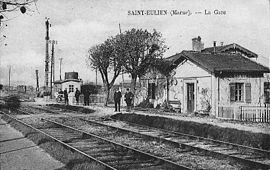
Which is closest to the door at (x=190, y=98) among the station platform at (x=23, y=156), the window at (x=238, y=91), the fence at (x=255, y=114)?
the window at (x=238, y=91)

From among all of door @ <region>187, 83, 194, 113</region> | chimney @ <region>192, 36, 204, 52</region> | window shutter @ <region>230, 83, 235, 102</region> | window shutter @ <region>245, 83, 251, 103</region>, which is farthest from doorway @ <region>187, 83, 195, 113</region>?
chimney @ <region>192, 36, 204, 52</region>

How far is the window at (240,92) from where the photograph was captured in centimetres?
2156

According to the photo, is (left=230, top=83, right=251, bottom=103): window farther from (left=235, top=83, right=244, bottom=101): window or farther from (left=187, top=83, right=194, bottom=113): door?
(left=187, top=83, right=194, bottom=113): door

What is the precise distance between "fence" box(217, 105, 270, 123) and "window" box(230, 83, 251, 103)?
348 cm

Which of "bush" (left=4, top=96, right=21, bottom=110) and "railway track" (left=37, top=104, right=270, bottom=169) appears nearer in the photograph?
"railway track" (left=37, top=104, right=270, bottom=169)

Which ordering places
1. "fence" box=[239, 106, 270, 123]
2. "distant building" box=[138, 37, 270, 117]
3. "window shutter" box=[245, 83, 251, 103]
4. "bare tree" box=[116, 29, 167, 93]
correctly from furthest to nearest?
1. "bare tree" box=[116, 29, 167, 93]
2. "window shutter" box=[245, 83, 251, 103]
3. "distant building" box=[138, 37, 270, 117]
4. "fence" box=[239, 106, 270, 123]

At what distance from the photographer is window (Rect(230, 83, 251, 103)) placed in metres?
21.6

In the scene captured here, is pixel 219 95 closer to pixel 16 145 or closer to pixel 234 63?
pixel 234 63

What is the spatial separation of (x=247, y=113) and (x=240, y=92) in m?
4.80

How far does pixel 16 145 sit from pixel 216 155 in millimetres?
6486

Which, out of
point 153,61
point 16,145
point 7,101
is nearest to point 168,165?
point 16,145

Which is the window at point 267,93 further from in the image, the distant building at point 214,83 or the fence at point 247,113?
the fence at point 247,113

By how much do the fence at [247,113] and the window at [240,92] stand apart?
11.4ft

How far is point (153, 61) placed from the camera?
89.2 ft
